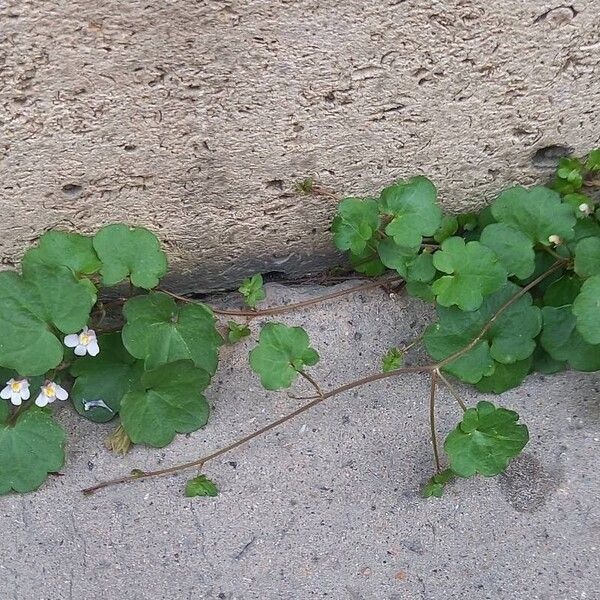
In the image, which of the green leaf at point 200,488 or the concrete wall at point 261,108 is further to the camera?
the green leaf at point 200,488

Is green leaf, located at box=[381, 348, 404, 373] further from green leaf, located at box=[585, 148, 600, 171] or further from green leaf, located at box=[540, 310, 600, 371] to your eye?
green leaf, located at box=[585, 148, 600, 171]

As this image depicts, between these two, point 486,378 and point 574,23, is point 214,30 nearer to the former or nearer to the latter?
point 574,23

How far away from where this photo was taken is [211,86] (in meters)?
1.54

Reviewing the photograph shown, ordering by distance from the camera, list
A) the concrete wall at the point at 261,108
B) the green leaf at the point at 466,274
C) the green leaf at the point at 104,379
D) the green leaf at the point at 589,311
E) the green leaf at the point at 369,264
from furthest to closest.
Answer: the green leaf at the point at 369,264 → the green leaf at the point at 104,379 → the green leaf at the point at 466,274 → the green leaf at the point at 589,311 → the concrete wall at the point at 261,108

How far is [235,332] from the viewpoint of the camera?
1.82 m

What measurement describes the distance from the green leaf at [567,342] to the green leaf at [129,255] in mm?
875

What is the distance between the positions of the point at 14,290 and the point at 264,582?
808 millimetres

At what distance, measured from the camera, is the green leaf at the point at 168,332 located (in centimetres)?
170

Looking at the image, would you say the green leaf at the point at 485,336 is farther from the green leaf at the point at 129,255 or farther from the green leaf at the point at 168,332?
the green leaf at the point at 129,255

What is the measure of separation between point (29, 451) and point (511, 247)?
3.78 feet

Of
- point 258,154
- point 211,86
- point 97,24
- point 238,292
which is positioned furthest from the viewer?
point 238,292

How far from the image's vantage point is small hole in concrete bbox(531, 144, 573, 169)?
183 cm

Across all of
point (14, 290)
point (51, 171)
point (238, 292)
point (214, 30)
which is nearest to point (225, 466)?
point (238, 292)

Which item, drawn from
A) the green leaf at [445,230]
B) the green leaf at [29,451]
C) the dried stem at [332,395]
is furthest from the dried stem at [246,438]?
the green leaf at [445,230]
